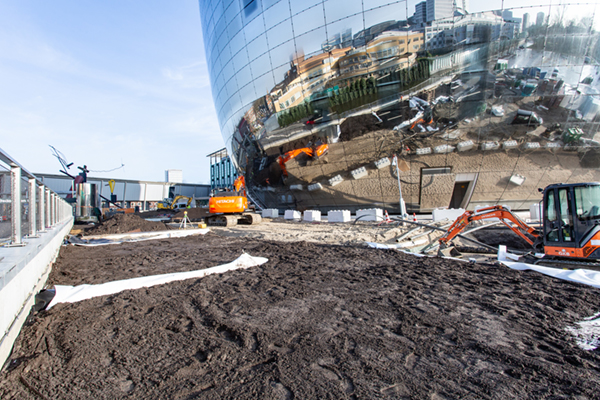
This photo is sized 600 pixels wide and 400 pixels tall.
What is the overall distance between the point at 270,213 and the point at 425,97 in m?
11.4

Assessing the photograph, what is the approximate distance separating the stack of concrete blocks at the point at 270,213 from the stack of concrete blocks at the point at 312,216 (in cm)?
386

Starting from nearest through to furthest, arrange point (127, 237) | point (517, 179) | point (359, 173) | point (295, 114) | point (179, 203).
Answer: point (127, 237) → point (517, 179) → point (359, 173) → point (295, 114) → point (179, 203)

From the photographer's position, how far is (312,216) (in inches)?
623

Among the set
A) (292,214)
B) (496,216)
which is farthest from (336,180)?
(496,216)

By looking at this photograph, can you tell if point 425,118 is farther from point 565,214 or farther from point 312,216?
point 565,214

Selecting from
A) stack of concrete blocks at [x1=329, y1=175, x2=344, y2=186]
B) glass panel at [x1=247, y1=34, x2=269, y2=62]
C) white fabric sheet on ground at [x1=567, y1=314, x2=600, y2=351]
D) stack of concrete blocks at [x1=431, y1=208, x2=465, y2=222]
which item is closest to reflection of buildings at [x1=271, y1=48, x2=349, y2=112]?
glass panel at [x1=247, y1=34, x2=269, y2=62]

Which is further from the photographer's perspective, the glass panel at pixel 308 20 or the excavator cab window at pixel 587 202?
the glass panel at pixel 308 20

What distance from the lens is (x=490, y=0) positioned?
37.5 ft

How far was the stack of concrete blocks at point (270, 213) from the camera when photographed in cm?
1981

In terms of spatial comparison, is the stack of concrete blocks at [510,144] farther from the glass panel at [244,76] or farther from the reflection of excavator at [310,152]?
the glass panel at [244,76]

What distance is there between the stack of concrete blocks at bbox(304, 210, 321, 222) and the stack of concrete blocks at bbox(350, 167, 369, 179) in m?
2.62

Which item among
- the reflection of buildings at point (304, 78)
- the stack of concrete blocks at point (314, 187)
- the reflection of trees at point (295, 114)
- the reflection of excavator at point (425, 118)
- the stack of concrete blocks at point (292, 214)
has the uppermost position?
the reflection of buildings at point (304, 78)

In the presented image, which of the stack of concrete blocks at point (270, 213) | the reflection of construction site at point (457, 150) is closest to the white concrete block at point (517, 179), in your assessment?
the reflection of construction site at point (457, 150)

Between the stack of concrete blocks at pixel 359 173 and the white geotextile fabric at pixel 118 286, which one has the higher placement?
the stack of concrete blocks at pixel 359 173
